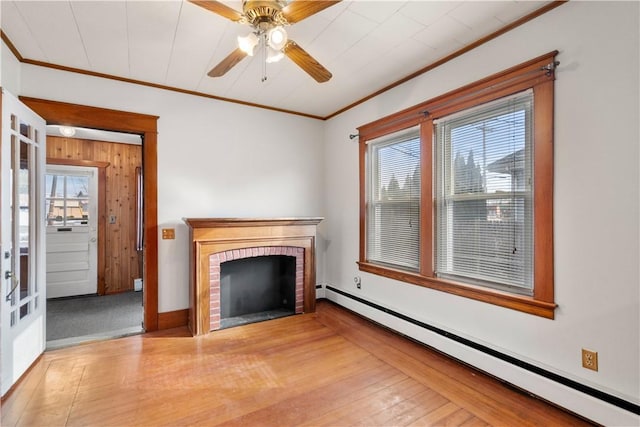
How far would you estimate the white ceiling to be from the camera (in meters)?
2.08

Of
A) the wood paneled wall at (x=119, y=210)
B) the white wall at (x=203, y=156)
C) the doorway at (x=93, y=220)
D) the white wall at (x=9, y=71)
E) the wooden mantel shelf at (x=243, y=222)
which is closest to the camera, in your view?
the white wall at (x=9, y=71)

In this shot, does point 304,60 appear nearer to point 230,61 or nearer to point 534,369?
point 230,61

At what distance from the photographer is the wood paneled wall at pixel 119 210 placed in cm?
496

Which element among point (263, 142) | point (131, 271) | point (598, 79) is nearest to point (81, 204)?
point (131, 271)

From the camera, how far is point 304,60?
211 centimetres

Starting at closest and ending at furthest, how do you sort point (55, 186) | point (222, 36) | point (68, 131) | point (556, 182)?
point (556, 182)
point (222, 36)
point (68, 131)
point (55, 186)

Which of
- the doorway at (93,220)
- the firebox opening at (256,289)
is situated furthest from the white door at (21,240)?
the doorway at (93,220)

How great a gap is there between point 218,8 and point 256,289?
118 inches

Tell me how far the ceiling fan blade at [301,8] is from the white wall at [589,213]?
58.3 inches

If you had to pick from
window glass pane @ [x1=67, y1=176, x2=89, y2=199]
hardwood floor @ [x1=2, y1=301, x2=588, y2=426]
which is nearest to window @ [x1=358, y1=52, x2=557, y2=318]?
hardwood floor @ [x1=2, y1=301, x2=588, y2=426]

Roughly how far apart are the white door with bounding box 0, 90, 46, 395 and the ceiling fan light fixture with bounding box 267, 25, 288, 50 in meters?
1.86

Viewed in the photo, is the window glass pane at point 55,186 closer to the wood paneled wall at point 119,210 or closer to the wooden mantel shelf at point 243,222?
the wood paneled wall at point 119,210

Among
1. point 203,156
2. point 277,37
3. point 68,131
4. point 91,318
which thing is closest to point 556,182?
point 277,37

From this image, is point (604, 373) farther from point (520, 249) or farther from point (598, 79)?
point (598, 79)
